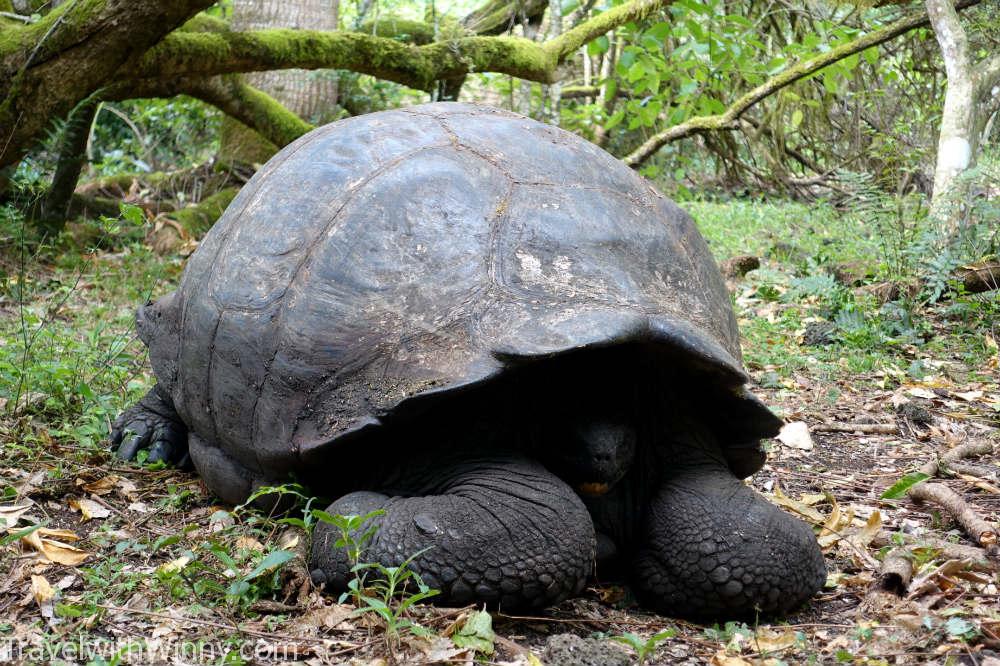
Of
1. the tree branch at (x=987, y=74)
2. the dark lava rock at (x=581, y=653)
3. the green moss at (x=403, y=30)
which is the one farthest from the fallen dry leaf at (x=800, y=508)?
the green moss at (x=403, y=30)

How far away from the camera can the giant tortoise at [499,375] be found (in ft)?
7.88

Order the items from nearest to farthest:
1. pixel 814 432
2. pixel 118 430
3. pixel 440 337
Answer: pixel 440 337
pixel 118 430
pixel 814 432

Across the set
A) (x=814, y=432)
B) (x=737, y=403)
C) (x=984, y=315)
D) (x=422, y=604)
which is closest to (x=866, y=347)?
(x=984, y=315)

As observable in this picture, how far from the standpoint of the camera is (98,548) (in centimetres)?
279

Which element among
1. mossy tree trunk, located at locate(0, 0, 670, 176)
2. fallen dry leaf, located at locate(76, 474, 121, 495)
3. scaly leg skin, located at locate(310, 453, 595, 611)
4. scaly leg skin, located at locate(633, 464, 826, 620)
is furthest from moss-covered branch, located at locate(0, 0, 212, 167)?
scaly leg skin, located at locate(633, 464, 826, 620)

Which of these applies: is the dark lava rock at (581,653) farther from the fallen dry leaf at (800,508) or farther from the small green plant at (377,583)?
the fallen dry leaf at (800,508)

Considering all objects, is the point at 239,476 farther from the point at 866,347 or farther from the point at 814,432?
the point at 866,347

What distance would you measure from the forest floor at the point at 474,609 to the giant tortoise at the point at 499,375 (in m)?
0.16

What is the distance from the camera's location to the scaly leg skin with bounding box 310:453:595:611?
235cm

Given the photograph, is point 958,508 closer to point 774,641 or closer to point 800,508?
point 800,508

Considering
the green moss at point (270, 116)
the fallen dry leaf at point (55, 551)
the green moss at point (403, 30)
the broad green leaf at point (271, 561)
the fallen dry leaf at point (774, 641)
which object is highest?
the green moss at point (403, 30)

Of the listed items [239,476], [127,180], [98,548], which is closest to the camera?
[98,548]

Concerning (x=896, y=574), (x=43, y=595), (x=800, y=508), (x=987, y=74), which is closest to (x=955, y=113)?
(x=987, y=74)

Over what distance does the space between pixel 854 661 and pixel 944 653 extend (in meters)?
0.20
